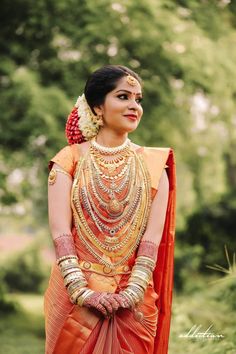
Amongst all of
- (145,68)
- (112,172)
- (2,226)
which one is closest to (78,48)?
(145,68)

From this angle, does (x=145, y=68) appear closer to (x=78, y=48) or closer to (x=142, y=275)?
(x=78, y=48)

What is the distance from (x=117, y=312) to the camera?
8.23 feet

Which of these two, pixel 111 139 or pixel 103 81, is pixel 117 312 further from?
pixel 103 81

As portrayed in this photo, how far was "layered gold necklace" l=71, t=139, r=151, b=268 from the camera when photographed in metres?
2.57

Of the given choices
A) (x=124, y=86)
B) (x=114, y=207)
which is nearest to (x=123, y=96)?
(x=124, y=86)

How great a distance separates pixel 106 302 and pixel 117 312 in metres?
0.12

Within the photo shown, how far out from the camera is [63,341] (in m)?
2.55

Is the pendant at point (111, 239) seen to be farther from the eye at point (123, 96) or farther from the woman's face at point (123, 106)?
the eye at point (123, 96)

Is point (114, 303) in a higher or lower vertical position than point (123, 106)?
lower

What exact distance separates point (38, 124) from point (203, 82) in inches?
73.7

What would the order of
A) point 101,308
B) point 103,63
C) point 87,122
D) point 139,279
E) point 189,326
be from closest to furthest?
point 101,308 → point 139,279 → point 87,122 → point 189,326 → point 103,63

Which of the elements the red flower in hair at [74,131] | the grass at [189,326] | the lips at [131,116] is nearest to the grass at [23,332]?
the grass at [189,326]

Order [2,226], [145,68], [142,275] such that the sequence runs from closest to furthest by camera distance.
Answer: [142,275] < [145,68] < [2,226]

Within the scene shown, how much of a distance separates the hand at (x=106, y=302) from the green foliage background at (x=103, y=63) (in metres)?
4.32
